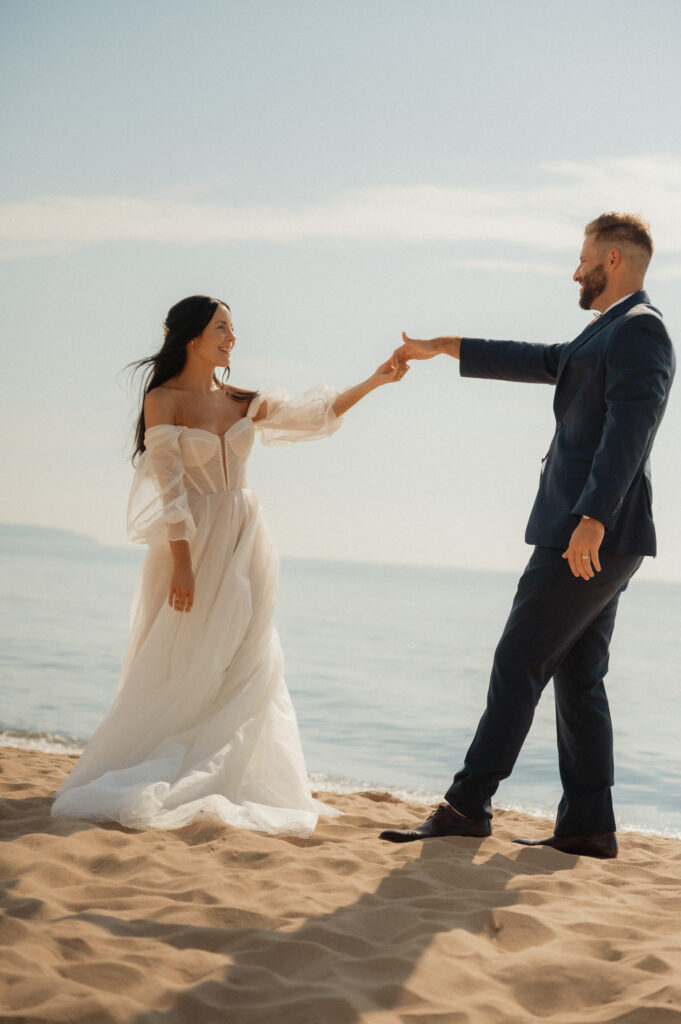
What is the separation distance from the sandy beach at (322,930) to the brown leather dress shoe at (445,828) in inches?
2.4

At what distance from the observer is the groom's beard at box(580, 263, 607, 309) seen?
3.82 m

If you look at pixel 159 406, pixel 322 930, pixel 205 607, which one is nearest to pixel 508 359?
pixel 159 406

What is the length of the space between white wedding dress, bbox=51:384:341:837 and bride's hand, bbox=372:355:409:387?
0.27 meters

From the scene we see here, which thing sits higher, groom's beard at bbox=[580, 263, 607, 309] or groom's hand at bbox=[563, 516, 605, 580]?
groom's beard at bbox=[580, 263, 607, 309]

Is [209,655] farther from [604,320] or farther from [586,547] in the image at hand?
[604,320]

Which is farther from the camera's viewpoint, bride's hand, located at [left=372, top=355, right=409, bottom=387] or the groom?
bride's hand, located at [left=372, top=355, right=409, bottom=387]

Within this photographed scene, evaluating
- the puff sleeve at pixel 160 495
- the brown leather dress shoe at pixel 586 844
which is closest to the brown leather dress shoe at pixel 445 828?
the brown leather dress shoe at pixel 586 844

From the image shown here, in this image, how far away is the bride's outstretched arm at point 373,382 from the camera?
469cm

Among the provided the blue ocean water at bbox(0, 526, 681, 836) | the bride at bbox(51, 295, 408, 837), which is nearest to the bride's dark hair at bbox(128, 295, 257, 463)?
the bride at bbox(51, 295, 408, 837)

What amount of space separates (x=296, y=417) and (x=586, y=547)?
172 centimetres

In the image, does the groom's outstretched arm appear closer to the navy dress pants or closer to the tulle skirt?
the navy dress pants

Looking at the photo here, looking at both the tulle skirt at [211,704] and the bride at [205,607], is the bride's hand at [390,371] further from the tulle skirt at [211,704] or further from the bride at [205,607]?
the tulle skirt at [211,704]

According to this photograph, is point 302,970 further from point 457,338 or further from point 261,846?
point 457,338

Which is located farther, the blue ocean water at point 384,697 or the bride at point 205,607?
the blue ocean water at point 384,697
